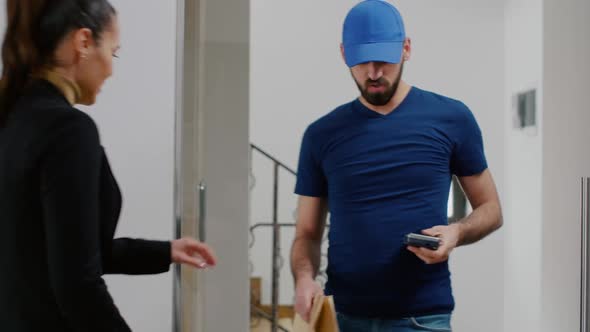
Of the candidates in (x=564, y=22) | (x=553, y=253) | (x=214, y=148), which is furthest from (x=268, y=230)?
(x=214, y=148)

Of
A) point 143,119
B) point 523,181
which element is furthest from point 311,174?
point 523,181

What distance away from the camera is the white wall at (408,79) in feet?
9.54

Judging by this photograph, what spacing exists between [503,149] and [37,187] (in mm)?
2585

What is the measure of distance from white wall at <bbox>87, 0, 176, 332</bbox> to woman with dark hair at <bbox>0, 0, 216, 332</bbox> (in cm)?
70

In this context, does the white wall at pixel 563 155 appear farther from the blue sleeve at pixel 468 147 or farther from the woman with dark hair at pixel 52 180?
the woman with dark hair at pixel 52 180

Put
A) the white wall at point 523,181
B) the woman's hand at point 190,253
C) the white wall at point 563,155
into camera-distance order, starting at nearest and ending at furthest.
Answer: the woman's hand at point 190,253 → the white wall at point 563,155 → the white wall at point 523,181

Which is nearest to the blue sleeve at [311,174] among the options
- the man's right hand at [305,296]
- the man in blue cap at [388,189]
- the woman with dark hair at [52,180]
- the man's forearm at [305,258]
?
the man in blue cap at [388,189]

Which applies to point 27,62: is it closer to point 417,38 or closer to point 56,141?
point 56,141

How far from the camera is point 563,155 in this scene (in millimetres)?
2555

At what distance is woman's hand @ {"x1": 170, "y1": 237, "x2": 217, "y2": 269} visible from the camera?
121cm

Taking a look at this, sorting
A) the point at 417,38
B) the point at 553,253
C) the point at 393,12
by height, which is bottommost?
the point at 553,253

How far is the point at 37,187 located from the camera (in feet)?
3.05

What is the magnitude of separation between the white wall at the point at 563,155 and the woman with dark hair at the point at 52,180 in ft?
6.22

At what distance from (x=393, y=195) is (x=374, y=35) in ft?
1.11
